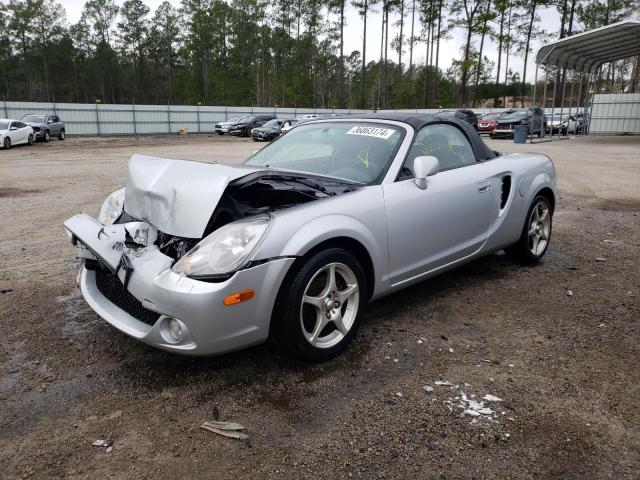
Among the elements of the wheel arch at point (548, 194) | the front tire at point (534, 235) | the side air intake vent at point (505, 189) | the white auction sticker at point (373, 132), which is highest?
the white auction sticker at point (373, 132)

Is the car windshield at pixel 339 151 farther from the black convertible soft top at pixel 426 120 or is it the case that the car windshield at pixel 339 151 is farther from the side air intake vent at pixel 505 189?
the side air intake vent at pixel 505 189

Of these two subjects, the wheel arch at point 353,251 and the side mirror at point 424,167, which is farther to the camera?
the side mirror at point 424,167

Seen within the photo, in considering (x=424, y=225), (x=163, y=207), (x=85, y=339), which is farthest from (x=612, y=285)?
(x=85, y=339)

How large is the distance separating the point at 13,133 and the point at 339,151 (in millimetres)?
23645

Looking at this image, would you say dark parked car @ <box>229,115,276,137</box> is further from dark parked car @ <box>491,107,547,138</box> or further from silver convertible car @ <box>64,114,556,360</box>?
silver convertible car @ <box>64,114,556,360</box>

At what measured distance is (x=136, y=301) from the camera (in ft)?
9.41

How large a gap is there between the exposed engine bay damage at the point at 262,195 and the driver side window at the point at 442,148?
2.63 feet

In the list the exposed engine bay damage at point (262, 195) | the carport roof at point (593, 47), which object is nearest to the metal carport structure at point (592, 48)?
the carport roof at point (593, 47)

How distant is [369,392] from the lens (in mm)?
2744

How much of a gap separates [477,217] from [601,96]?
28314 mm

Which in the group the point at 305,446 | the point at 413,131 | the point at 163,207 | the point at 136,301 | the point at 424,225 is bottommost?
the point at 305,446

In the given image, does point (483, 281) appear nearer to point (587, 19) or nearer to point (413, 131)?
point (413, 131)

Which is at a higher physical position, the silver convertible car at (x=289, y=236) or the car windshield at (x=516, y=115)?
the car windshield at (x=516, y=115)

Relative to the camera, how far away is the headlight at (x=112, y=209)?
3.61m
